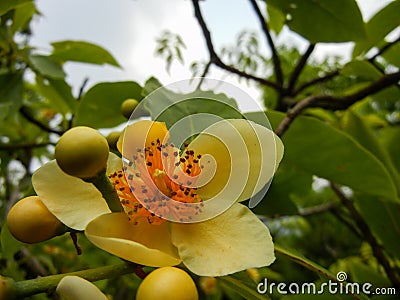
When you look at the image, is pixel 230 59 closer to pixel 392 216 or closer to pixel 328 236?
pixel 392 216

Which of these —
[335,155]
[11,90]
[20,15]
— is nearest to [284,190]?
[335,155]

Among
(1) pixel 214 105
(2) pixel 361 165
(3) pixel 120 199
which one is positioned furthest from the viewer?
(2) pixel 361 165

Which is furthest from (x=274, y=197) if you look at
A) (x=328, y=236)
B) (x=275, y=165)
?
(x=328, y=236)

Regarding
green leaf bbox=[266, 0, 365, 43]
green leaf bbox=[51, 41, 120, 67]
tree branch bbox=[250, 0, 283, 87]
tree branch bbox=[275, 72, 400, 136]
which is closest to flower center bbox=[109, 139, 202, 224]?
tree branch bbox=[275, 72, 400, 136]

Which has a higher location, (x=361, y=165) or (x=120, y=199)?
(x=120, y=199)

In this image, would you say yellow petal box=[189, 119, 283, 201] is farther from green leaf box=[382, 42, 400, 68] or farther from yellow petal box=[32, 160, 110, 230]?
green leaf box=[382, 42, 400, 68]

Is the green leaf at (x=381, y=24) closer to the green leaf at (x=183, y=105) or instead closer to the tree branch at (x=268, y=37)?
the tree branch at (x=268, y=37)
